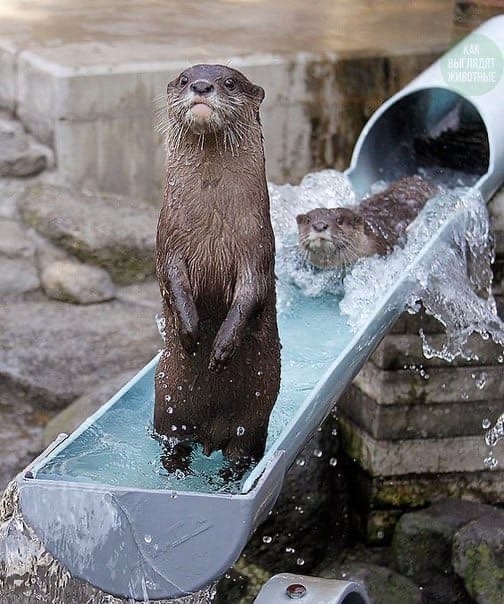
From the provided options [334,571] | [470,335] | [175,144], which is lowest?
[334,571]

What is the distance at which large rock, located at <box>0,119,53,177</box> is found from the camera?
254 inches

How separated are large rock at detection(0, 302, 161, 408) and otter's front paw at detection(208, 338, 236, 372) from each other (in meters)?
2.46

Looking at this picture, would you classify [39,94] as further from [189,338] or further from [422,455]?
[189,338]

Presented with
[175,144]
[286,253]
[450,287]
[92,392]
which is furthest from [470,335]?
[175,144]

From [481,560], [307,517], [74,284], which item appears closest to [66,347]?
[74,284]

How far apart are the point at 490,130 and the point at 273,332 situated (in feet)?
7.50

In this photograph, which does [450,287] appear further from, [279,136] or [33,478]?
[279,136]

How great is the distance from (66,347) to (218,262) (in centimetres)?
271

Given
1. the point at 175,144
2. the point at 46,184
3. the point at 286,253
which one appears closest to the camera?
the point at 175,144

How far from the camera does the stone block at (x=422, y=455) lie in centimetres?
485

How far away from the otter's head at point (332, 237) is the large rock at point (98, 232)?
1.79 m

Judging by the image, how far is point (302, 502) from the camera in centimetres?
480

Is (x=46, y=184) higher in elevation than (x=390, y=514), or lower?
higher

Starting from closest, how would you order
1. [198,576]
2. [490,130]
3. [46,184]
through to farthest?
[198,576]
[490,130]
[46,184]
